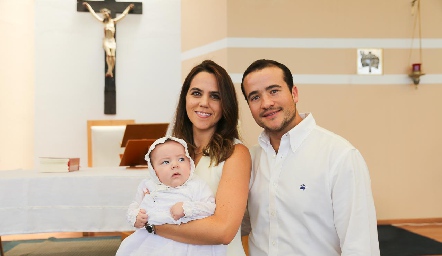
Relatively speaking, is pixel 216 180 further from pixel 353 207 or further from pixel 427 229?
pixel 427 229

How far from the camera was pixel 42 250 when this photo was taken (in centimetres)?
431

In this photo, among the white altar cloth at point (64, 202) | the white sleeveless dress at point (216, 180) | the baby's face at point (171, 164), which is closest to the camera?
the baby's face at point (171, 164)

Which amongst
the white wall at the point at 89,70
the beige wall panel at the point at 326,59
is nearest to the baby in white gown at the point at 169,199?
the beige wall panel at the point at 326,59

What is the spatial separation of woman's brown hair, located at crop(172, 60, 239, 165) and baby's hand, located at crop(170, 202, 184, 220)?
11.4 inches

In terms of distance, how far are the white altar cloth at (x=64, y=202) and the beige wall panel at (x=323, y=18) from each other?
118 inches

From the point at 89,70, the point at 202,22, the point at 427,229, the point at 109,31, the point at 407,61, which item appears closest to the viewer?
the point at 427,229

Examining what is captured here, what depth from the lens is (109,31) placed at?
6188mm

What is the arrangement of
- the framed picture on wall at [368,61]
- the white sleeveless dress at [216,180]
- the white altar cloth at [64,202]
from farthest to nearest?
the framed picture on wall at [368,61] < the white altar cloth at [64,202] < the white sleeveless dress at [216,180]

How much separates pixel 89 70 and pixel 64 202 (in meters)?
4.02

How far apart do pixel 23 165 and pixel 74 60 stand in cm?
156

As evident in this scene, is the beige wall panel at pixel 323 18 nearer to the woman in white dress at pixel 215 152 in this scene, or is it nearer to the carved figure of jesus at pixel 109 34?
the carved figure of jesus at pixel 109 34

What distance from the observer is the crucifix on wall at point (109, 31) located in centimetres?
619

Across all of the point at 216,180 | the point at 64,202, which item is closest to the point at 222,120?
the point at 216,180

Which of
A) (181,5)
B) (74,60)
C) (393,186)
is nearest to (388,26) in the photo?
(393,186)
